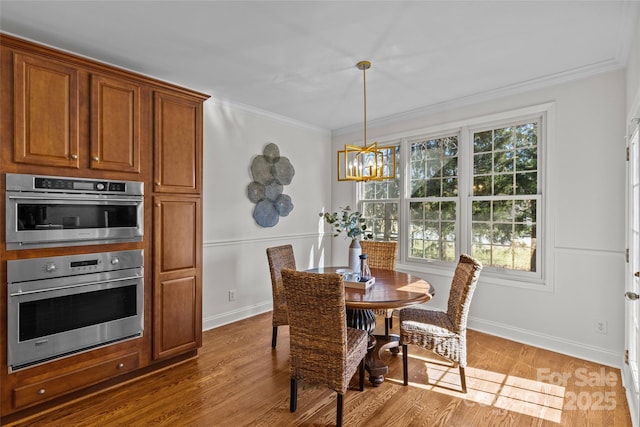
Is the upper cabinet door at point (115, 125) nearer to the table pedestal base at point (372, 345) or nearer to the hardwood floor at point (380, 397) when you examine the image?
the hardwood floor at point (380, 397)

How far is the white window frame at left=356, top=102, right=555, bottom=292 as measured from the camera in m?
3.31

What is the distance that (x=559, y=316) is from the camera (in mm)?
3242

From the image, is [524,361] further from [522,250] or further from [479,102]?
[479,102]

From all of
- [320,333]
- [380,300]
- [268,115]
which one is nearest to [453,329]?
[380,300]

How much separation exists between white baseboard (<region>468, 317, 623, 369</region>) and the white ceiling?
2510 mm

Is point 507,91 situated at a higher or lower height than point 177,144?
higher

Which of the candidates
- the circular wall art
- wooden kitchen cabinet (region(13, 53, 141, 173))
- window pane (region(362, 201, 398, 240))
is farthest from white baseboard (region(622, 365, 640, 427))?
wooden kitchen cabinet (region(13, 53, 141, 173))

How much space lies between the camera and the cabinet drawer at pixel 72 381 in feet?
7.02

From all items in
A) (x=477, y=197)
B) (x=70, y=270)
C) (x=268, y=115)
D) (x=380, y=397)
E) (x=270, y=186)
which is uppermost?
(x=268, y=115)

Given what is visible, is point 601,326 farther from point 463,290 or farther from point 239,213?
point 239,213

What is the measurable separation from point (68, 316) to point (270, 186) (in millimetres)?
2607

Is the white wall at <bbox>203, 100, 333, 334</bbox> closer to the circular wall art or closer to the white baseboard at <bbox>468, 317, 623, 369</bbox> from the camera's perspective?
the circular wall art

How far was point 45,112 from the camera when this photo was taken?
223 centimetres

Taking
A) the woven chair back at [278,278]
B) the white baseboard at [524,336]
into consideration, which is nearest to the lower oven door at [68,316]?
the woven chair back at [278,278]
